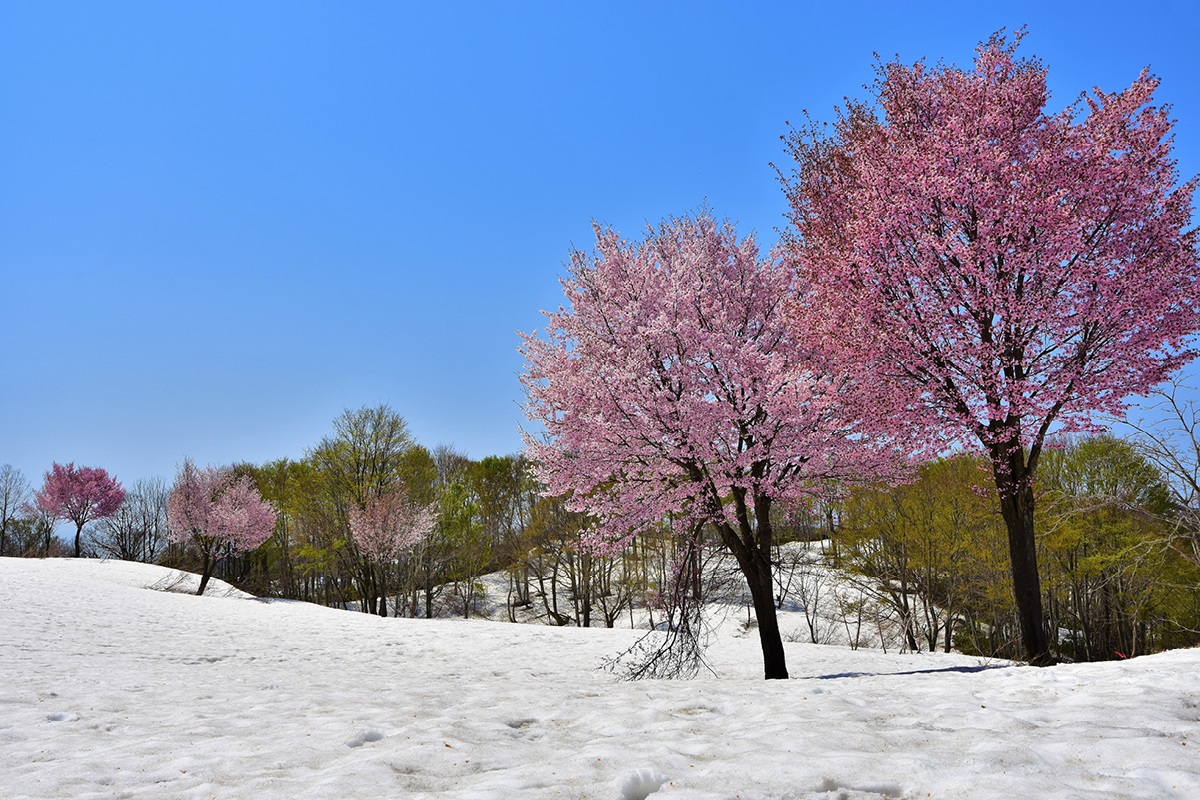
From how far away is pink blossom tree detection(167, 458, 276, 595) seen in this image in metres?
34.5

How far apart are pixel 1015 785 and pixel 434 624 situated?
20314 mm

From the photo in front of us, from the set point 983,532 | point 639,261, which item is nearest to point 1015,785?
point 639,261

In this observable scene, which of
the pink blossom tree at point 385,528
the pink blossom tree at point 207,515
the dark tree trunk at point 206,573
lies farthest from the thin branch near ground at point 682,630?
the pink blossom tree at point 207,515

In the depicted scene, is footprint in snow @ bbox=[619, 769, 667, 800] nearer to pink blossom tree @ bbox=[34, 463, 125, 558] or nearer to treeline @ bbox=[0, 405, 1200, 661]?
treeline @ bbox=[0, 405, 1200, 661]

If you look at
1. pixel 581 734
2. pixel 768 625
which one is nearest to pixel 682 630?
pixel 768 625

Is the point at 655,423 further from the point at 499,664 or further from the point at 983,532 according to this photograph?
the point at 983,532

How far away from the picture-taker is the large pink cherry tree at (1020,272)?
32.5 ft

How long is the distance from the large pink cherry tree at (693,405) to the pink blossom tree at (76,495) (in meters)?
53.4

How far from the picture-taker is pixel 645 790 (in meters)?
3.63

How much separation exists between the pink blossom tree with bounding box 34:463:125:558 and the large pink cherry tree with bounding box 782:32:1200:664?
192ft

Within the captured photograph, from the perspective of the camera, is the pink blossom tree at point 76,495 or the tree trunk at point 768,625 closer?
the tree trunk at point 768,625

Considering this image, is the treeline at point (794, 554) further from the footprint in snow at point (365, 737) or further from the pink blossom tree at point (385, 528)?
the footprint in snow at point (365, 737)

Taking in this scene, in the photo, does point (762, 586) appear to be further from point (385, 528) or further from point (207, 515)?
point (207, 515)

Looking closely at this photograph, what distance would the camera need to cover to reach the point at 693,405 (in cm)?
1064
